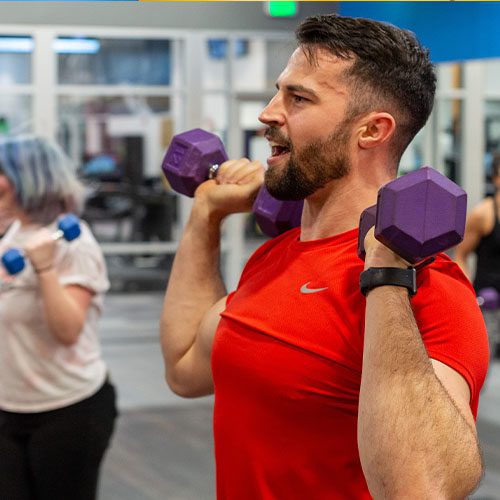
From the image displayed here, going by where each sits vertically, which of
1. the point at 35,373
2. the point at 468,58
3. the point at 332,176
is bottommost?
the point at 35,373

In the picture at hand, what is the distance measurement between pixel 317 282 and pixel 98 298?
154cm

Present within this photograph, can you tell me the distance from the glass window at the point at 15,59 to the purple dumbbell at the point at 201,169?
7.15 metres

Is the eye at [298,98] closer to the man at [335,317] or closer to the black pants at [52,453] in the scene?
the man at [335,317]

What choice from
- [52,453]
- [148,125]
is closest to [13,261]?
[52,453]

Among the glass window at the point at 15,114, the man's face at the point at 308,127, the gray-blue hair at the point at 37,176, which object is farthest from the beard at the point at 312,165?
the glass window at the point at 15,114

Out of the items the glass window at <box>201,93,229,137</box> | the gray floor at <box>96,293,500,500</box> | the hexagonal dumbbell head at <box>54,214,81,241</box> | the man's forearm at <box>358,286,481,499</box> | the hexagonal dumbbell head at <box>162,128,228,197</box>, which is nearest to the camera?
the man's forearm at <box>358,286,481,499</box>

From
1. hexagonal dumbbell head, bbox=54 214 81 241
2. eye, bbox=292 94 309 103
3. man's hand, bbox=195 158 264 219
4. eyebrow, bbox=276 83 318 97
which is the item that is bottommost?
hexagonal dumbbell head, bbox=54 214 81 241

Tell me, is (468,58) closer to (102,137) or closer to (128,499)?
(128,499)

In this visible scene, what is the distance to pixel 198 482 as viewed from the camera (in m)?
4.83

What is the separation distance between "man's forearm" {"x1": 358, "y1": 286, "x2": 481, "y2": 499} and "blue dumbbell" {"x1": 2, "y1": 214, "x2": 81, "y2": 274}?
165 cm

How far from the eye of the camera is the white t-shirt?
2.91 meters

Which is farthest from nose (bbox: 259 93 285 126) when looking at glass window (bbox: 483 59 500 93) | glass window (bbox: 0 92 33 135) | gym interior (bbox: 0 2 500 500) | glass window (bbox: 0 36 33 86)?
glass window (bbox: 483 59 500 93)

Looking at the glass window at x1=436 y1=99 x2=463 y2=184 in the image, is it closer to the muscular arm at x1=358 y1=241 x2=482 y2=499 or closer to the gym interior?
the gym interior

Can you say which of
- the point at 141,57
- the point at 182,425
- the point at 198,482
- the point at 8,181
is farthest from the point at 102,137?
the point at 8,181
